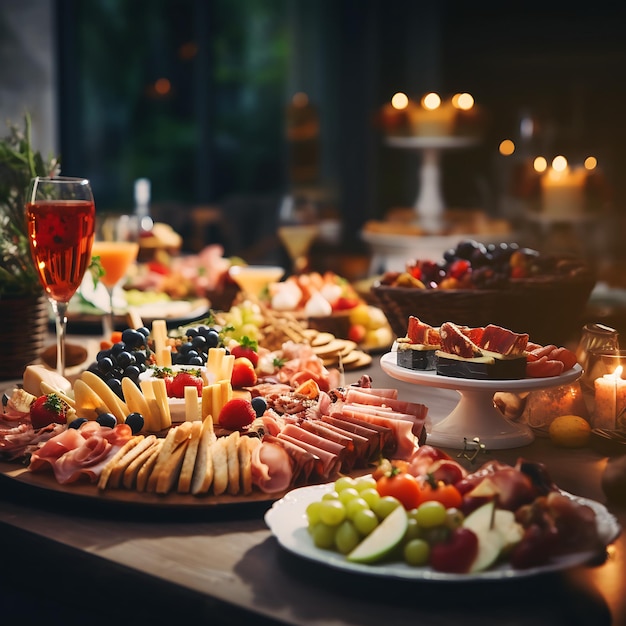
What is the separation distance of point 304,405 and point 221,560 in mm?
527

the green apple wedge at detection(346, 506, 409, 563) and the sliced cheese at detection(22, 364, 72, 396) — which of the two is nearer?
the green apple wedge at detection(346, 506, 409, 563)

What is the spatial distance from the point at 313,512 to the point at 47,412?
2.05 ft

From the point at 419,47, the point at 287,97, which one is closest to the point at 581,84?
the point at 419,47

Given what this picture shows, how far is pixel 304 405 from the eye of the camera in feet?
5.36

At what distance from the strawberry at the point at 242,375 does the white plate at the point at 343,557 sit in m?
0.62

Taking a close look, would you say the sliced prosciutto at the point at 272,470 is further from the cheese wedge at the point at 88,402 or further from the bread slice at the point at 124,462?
the cheese wedge at the point at 88,402

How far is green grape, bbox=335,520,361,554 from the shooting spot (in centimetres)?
107

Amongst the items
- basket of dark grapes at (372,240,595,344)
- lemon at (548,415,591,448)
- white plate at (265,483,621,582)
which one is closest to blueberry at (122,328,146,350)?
basket of dark grapes at (372,240,595,344)

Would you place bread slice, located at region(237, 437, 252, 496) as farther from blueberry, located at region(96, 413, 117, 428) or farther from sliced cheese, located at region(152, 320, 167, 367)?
sliced cheese, located at region(152, 320, 167, 367)

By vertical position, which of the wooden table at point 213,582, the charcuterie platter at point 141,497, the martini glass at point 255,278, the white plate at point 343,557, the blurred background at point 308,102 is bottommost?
the wooden table at point 213,582

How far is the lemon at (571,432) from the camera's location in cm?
160

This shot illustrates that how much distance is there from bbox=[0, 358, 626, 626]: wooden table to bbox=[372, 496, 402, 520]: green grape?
0.08 m

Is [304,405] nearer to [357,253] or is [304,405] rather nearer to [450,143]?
[450,143]

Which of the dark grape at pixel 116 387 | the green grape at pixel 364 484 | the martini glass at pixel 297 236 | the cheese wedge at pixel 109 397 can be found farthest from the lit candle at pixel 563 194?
the green grape at pixel 364 484
